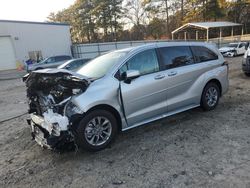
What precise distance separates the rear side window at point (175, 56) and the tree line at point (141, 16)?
39.9m

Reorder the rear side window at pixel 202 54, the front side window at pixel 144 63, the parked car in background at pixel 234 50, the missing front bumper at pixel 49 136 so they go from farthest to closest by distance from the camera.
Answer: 1. the parked car in background at pixel 234 50
2. the rear side window at pixel 202 54
3. the front side window at pixel 144 63
4. the missing front bumper at pixel 49 136

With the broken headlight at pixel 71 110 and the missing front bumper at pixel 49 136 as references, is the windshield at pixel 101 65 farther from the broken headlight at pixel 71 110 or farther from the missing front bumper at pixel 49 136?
the missing front bumper at pixel 49 136

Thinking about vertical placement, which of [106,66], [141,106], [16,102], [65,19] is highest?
[65,19]

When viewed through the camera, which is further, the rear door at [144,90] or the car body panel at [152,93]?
the rear door at [144,90]

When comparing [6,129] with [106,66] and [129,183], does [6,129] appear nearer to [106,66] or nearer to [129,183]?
[106,66]

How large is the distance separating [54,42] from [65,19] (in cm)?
2541

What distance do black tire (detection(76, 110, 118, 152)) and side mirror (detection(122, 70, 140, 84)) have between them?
26.1 inches

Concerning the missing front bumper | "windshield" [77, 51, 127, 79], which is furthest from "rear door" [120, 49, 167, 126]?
the missing front bumper

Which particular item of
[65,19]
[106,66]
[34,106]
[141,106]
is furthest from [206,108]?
[65,19]

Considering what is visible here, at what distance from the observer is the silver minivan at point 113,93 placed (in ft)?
12.0

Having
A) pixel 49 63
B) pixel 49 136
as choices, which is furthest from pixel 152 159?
pixel 49 63

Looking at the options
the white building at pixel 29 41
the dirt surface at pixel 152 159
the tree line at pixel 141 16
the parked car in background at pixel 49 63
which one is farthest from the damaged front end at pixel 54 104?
the tree line at pixel 141 16

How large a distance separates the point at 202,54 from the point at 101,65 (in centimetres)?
249

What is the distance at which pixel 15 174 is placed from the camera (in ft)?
11.5
